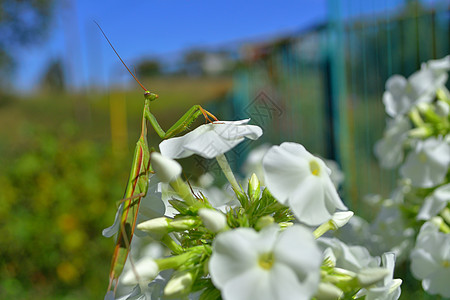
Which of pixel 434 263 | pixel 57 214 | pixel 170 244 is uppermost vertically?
pixel 170 244

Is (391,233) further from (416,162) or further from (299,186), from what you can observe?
(299,186)

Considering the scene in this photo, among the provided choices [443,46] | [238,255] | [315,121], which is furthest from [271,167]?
[315,121]

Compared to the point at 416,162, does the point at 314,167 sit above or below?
above

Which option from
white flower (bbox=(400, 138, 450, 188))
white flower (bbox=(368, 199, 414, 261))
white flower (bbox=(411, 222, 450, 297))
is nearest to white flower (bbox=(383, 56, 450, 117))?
white flower (bbox=(400, 138, 450, 188))

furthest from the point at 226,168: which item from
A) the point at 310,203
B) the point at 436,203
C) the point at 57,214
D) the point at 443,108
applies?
the point at 57,214

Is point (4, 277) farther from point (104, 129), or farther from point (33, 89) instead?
point (33, 89)

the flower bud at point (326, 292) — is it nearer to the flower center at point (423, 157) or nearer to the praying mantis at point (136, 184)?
the praying mantis at point (136, 184)

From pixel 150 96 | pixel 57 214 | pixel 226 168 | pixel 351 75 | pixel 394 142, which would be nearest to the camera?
pixel 226 168
